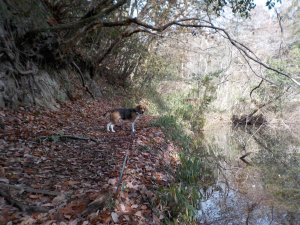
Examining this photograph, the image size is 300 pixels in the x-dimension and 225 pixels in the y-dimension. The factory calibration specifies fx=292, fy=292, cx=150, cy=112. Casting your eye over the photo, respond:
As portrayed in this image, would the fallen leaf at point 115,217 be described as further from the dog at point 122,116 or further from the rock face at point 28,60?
the rock face at point 28,60

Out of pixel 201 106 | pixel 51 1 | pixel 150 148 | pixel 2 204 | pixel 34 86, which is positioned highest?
pixel 51 1

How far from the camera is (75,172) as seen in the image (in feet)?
18.2

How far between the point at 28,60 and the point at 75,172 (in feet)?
20.8

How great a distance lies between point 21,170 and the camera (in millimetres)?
5250

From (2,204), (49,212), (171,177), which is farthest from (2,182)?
(171,177)

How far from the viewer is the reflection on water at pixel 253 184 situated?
6.78 meters

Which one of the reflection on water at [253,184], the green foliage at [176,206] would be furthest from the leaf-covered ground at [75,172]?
the reflection on water at [253,184]

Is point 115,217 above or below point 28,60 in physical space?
below

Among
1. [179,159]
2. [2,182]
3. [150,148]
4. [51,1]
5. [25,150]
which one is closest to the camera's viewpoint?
[2,182]

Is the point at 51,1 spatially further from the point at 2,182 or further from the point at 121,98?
the point at 2,182

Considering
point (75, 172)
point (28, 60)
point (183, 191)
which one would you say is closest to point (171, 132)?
point (183, 191)

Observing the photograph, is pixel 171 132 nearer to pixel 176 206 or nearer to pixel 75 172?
pixel 176 206

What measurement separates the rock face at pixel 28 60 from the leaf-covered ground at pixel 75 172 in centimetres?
71

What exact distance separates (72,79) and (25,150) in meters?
8.73
